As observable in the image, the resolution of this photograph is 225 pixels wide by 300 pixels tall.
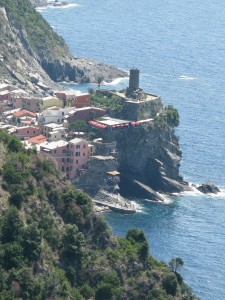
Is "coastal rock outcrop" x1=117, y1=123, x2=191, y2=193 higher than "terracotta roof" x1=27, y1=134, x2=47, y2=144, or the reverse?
"terracotta roof" x1=27, y1=134, x2=47, y2=144

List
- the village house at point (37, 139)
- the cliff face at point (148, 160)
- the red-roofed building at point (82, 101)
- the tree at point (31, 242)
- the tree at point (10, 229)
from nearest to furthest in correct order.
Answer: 1. the tree at point (31, 242)
2. the tree at point (10, 229)
3. the village house at point (37, 139)
4. the cliff face at point (148, 160)
5. the red-roofed building at point (82, 101)

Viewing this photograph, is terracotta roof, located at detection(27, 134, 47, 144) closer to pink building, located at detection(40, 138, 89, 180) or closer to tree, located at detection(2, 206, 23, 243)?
pink building, located at detection(40, 138, 89, 180)

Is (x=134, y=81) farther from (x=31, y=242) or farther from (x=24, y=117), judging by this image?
(x=31, y=242)

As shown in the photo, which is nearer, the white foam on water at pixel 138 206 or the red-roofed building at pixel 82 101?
the white foam on water at pixel 138 206

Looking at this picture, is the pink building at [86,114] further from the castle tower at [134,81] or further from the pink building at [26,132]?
the castle tower at [134,81]

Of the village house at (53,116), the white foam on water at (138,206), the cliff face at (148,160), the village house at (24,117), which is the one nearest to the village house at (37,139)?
the village house at (53,116)

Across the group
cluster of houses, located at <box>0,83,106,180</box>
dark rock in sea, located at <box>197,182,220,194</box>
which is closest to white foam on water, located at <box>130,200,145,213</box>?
cluster of houses, located at <box>0,83,106,180</box>

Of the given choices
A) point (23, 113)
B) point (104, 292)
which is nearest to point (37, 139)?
point (23, 113)
